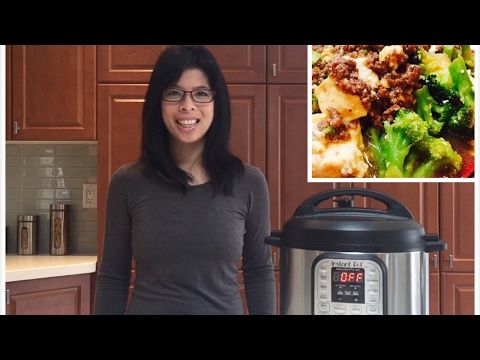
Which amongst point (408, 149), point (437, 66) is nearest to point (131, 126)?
point (408, 149)

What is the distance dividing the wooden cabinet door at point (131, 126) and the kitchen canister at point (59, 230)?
309 millimetres

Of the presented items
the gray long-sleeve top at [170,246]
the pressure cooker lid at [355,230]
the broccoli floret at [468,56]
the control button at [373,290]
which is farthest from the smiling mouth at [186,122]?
the broccoli floret at [468,56]

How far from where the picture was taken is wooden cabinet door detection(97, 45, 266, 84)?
6.94ft

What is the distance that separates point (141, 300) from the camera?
1016 millimetres

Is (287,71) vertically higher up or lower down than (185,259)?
higher up

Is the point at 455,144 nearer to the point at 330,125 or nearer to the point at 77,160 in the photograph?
the point at 330,125

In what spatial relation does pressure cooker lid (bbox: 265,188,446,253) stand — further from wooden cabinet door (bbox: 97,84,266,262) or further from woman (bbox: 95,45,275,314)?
wooden cabinet door (bbox: 97,84,266,262)

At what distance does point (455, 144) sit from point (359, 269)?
1.52 meters

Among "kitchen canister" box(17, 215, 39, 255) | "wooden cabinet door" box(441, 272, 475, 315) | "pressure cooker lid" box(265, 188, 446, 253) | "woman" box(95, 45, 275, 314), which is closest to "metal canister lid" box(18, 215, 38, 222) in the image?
"kitchen canister" box(17, 215, 39, 255)

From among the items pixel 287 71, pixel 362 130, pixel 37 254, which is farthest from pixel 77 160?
pixel 362 130

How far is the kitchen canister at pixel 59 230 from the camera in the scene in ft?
7.79

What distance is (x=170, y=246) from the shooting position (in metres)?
0.98

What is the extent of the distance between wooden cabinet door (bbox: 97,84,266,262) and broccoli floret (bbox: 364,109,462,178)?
1.29 ft

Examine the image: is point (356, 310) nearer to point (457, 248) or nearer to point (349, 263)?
point (349, 263)
